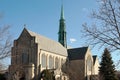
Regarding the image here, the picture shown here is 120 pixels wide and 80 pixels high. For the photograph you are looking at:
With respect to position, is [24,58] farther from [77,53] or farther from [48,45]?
[77,53]

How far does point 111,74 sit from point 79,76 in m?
20.4

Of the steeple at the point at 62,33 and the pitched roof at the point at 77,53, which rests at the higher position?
the steeple at the point at 62,33

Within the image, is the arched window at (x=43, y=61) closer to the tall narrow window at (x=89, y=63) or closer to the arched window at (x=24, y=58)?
the arched window at (x=24, y=58)

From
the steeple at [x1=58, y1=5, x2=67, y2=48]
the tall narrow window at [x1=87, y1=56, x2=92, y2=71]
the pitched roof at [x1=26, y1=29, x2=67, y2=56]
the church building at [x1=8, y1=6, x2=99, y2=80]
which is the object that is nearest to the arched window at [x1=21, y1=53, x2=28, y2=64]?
the church building at [x1=8, y1=6, x2=99, y2=80]

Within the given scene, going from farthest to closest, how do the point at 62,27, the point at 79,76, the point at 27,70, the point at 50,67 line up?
the point at 62,27 → the point at 79,76 → the point at 50,67 → the point at 27,70

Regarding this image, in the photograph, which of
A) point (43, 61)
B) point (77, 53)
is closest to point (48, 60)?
point (43, 61)

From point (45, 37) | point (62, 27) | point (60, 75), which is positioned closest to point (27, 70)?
point (60, 75)

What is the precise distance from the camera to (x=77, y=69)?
64500 millimetres

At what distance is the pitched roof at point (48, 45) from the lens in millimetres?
56556

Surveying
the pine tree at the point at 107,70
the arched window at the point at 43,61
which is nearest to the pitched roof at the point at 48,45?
the arched window at the point at 43,61

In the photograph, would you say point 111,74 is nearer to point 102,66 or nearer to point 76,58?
point 102,66

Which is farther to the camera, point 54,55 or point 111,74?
point 54,55

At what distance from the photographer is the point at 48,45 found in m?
59.8

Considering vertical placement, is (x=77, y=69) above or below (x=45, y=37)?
below
